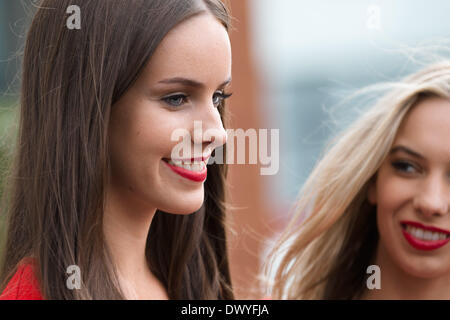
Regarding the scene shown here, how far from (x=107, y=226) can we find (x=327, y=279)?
0.94m

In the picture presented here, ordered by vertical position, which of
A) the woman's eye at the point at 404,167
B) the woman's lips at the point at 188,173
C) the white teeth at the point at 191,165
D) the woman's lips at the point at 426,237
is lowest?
the woman's lips at the point at 426,237

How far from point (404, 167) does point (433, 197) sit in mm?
155

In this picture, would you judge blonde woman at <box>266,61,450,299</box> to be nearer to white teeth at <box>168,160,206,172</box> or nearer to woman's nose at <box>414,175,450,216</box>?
woman's nose at <box>414,175,450,216</box>

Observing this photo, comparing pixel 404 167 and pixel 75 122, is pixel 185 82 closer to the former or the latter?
pixel 75 122

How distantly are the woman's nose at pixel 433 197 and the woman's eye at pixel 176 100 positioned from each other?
0.82 meters

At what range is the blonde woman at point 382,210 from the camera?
6.50 ft

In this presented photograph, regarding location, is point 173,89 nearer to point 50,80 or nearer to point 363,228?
point 50,80

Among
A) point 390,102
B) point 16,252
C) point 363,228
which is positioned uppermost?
point 390,102

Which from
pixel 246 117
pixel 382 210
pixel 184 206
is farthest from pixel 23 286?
pixel 246 117

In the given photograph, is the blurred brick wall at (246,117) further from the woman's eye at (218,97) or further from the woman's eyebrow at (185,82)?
the woman's eyebrow at (185,82)

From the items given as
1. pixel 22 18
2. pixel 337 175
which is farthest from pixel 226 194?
pixel 22 18

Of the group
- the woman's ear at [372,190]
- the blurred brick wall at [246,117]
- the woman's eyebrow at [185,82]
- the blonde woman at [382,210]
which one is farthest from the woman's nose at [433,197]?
the blurred brick wall at [246,117]

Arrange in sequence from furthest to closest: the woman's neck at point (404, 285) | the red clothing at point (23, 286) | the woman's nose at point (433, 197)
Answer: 1. the woman's neck at point (404, 285)
2. the woman's nose at point (433, 197)
3. the red clothing at point (23, 286)

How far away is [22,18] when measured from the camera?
1.89 meters
